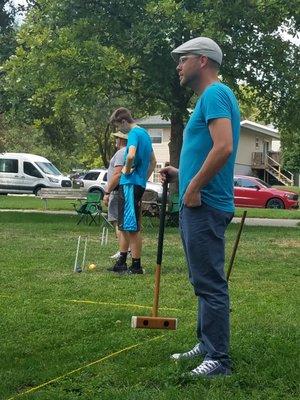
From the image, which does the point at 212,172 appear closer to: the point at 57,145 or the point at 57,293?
the point at 57,293

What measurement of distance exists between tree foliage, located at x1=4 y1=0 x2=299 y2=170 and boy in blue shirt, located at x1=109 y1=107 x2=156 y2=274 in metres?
6.68

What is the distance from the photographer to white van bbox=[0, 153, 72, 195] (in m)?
33.8

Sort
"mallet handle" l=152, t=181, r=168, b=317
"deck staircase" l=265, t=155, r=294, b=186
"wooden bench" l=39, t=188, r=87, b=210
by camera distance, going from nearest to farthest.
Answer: "mallet handle" l=152, t=181, r=168, b=317 → "wooden bench" l=39, t=188, r=87, b=210 → "deck staircase" l=265, t=155, r=294, b=186

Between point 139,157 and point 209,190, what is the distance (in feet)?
12.3

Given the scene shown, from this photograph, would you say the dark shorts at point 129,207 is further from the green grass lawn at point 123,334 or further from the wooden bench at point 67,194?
the wooden bench at point 67,194

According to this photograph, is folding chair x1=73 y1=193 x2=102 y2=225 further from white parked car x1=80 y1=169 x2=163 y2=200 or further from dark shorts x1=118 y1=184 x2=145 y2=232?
white parked car x1=80 y1=169 x2=163 y2=200

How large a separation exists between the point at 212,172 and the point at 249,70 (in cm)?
1220

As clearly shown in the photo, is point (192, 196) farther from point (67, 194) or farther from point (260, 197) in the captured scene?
point (260, 197)

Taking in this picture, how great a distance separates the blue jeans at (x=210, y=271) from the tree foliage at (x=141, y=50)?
415 inches

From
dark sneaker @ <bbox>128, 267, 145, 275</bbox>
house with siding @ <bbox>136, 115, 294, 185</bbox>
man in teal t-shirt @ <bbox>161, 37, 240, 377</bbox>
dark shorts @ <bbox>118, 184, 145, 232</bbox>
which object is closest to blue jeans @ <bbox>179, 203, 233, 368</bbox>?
man in teal t-shirt @ <bbox>161, 37, 240, 377</bbox>

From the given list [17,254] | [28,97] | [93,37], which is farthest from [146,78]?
[17,254]

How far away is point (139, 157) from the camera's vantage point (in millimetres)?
7914

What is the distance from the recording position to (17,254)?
10.1 metres

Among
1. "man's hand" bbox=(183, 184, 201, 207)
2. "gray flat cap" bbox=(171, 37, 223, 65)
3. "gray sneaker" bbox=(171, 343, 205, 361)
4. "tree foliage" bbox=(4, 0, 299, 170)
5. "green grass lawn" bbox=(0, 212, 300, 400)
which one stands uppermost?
"tree foliage" bbox=(4, 0, 299, 170)
